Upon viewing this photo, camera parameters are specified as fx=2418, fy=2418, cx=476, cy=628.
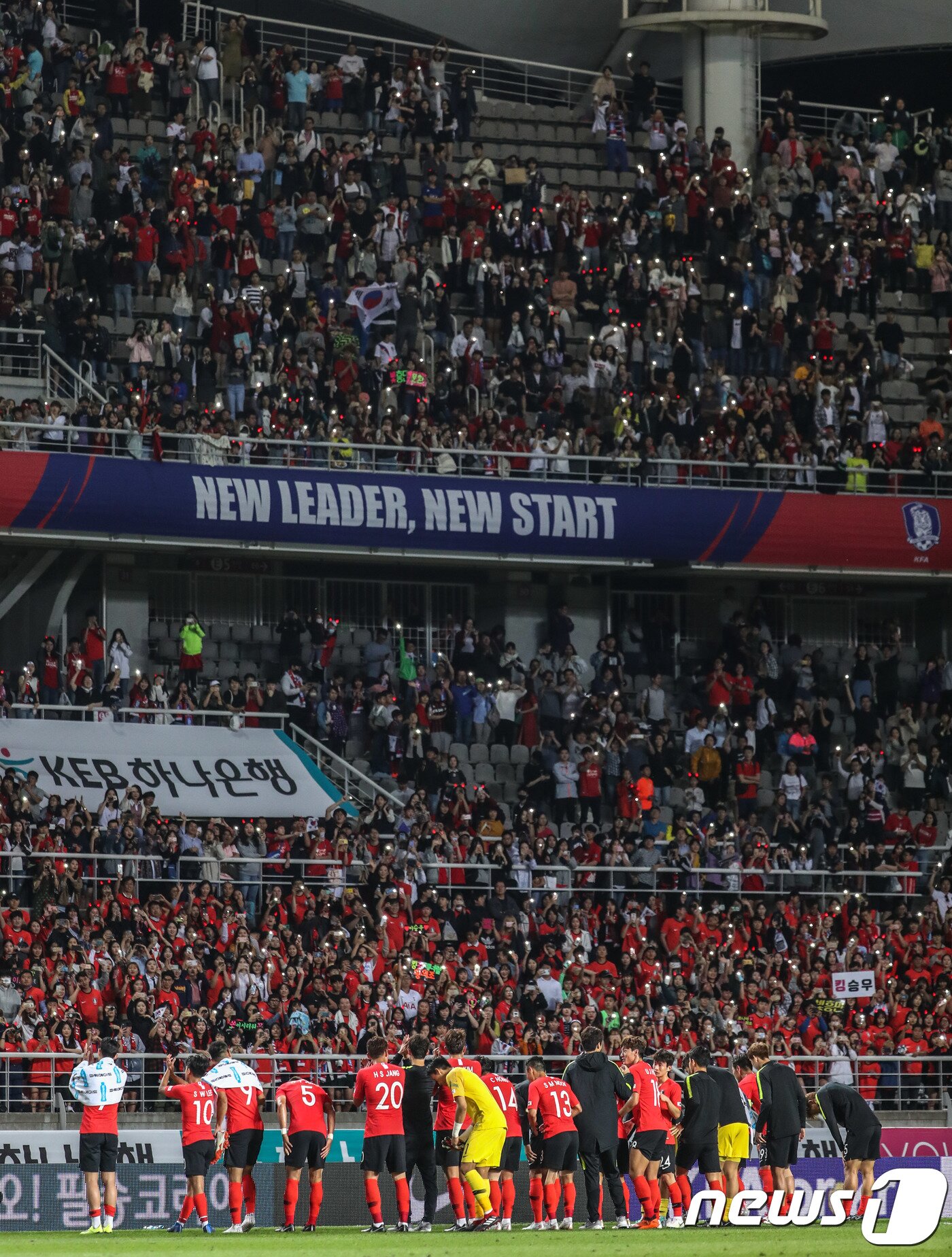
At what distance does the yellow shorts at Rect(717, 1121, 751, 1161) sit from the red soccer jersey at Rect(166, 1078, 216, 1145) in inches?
177

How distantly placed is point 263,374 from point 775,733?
9.21m

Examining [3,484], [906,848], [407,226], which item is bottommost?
[906,848]

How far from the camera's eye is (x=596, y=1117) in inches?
797

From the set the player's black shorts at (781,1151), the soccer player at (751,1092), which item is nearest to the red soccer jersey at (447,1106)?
the soccer player at (751,1092)

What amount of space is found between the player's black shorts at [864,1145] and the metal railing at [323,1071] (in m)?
4.11

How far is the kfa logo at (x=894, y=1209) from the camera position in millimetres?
14469

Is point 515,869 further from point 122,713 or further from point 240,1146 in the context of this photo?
point 240,1146

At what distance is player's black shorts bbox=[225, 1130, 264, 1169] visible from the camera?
20172mm

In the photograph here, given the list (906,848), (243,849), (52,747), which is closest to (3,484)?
(52,747)

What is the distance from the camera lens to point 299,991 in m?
27.4

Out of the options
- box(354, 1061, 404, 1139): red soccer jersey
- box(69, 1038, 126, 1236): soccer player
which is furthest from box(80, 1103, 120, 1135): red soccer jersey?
box(354, 1061, 404, 1139): red soccer jersey

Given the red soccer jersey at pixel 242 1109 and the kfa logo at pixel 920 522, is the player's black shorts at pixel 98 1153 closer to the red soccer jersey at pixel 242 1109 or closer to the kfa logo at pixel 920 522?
the red soccer jersey at pixel 242 1109

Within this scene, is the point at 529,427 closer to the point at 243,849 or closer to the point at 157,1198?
the point at 243,849

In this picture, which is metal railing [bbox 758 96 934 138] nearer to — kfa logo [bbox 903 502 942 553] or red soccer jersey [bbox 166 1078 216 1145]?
kfa logo [bbox 903 502 942 553]
